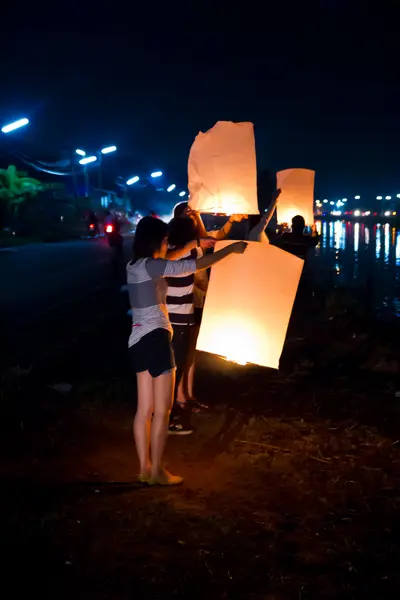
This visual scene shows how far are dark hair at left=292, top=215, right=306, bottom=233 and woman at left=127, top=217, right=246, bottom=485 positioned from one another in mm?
3660

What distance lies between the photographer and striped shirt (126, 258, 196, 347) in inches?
169

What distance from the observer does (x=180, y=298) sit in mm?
5492

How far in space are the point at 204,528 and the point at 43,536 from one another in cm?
93

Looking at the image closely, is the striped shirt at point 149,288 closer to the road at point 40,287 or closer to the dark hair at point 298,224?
the dark hair at point 298,224

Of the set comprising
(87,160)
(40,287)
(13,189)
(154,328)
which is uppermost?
(87,160)

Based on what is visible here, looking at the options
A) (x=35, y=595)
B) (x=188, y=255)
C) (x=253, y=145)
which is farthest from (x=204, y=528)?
(x=253, y=145)

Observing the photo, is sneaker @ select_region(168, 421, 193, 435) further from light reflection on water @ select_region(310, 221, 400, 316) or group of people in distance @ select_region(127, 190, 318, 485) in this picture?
light reflection on water @ select_region(310, 221, 400, 316)

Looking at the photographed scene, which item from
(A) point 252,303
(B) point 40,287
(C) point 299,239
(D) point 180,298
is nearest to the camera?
(A) point 252,303

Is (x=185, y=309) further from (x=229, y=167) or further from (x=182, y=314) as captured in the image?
(x=229, y=167)

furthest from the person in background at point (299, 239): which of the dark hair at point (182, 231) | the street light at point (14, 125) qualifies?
the street light at point (14, 125)

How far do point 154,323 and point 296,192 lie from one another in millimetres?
3891

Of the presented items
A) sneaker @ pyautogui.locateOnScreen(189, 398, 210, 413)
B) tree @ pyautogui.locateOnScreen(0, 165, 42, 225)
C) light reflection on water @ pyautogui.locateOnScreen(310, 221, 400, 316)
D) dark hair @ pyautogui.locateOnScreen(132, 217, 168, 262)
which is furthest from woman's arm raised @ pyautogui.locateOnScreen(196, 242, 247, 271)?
tree @ pyautogui.locateOnScreen(0, 165, 42, 225)

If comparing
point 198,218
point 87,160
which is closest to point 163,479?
point 198,218

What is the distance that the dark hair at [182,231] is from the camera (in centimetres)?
529
